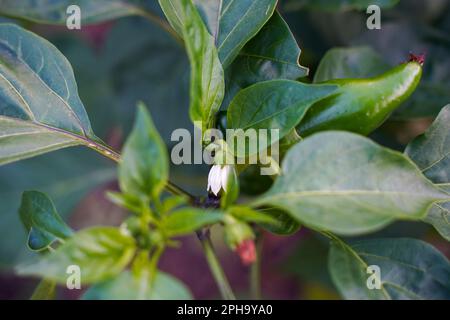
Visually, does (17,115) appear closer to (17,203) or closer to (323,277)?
(17,203)

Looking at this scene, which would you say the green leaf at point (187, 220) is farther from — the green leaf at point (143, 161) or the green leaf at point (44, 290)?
the green leaf at point (44, 290)

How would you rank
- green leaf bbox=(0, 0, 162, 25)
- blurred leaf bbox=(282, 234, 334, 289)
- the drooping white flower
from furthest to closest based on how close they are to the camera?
1. blurred leaf bbox=(282, 234, 334, 289)
2. green leaf bbox=(0, 0, 162, 25)
3. the drooping white flower

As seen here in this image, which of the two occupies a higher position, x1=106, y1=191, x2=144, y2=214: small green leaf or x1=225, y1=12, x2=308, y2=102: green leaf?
x1=225, y1=12, x2=308, y2=102: green leaf

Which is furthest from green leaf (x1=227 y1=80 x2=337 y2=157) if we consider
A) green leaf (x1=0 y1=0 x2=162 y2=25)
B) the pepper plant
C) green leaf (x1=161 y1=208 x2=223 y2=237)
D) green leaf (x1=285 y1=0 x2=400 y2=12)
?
green leaf (x1=0 y1=0 x2=162 y2=25)

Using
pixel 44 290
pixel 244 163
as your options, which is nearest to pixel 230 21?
A: pixel 244 163

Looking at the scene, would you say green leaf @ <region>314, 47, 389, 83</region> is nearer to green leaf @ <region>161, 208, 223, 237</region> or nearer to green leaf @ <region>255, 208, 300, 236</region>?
green leaf @ <region>255, 208, 300, 236</region>

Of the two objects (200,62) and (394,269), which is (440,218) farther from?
(200,62)
